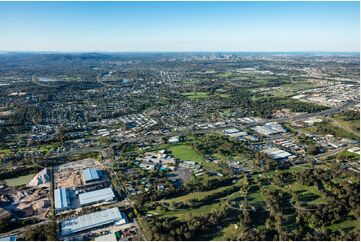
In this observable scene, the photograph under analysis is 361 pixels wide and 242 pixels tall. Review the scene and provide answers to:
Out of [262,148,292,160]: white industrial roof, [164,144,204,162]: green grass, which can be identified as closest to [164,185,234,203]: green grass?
[164,144,204,162]: green grass

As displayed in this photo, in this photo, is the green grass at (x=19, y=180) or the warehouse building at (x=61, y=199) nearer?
the warehouse building at (x=61, y=199)

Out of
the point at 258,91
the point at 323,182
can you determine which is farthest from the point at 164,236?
the point at 258,91

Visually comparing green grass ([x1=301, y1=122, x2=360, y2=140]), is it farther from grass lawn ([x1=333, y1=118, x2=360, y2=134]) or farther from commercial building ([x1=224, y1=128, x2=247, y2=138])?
commercial building ([x1=224, y1=128, x2=247, y2=138])

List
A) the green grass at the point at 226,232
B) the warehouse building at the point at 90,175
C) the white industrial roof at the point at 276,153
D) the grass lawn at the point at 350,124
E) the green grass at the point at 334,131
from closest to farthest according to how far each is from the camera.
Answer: the green grass at the point at 226,232
the warehouse building at the point at 90,175
the white industrial roof at the point at 276,153
the green grass at the point at 334,131
the grass lawn at the point at 350,124

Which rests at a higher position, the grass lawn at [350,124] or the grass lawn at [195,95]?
the grass lawn at [350,124]

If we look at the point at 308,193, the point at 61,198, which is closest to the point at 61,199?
the point at 61,198

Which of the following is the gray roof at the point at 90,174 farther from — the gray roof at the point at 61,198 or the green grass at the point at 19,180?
the green grass at the point at 19,180

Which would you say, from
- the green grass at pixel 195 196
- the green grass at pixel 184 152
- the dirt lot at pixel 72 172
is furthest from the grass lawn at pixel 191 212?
the dirt lot at pixel 72 172
